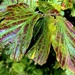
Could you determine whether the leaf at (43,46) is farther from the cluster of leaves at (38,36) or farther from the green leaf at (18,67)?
the green leaf at (18,67)

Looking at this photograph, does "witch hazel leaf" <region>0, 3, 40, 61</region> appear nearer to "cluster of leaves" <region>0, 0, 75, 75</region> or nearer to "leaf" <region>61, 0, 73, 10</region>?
"cluster of leaves" <region>0, 0, 75, 75</region>

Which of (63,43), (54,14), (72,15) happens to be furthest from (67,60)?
(72,15)

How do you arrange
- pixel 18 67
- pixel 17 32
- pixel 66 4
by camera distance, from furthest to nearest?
pixel 18 67, pixel 66 4, pixel 17 32

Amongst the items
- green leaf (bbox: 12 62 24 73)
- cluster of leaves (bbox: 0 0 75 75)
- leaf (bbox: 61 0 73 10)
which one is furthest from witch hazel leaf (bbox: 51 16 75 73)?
green leaf (bbox: 12 62 24 73)

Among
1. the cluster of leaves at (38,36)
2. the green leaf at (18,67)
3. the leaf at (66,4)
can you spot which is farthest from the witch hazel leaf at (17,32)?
the green leaf at (18,67)

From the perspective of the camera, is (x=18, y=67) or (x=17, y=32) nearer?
(x=17, y=32)

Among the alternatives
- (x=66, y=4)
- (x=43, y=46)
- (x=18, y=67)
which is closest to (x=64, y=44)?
(x=43, y=46)

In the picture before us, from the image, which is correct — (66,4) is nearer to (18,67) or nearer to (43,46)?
(43,46)
